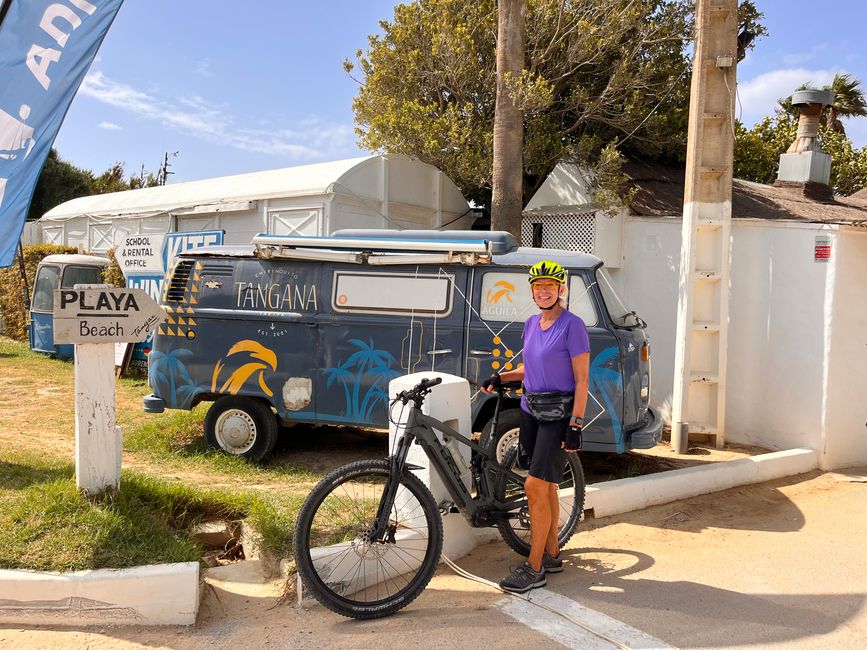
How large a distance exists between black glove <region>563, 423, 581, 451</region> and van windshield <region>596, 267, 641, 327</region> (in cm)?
251

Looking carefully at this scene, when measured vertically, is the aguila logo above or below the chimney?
below

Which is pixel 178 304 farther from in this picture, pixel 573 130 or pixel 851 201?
pixel 851 201

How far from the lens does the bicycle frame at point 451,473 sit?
3975 millimetres

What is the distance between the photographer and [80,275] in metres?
14.1

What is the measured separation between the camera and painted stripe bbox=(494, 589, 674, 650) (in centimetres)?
366

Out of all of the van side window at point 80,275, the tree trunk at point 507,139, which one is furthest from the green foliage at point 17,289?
the tree trunk at point 507,139

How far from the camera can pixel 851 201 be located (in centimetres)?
1308

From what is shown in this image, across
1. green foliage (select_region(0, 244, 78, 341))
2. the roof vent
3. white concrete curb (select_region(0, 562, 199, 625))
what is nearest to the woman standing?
white concrete curb (select_region(0, 562, 199, 625))

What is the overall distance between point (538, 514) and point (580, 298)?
271 cm

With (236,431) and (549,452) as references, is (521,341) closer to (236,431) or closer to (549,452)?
(549,452)

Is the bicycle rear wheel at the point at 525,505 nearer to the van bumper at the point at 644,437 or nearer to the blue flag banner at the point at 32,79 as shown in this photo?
the van bumper at the point at 644,437

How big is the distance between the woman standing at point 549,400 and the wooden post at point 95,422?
2680 mm

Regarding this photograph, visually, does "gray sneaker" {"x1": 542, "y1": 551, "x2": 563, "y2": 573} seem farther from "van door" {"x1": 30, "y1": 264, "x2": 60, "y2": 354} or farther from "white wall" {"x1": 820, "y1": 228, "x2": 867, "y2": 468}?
"van door" {"x1": 30, "y1": 264, "x2": 60, "y2": 354}

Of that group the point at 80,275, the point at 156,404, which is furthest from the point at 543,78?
the point at 80,275
